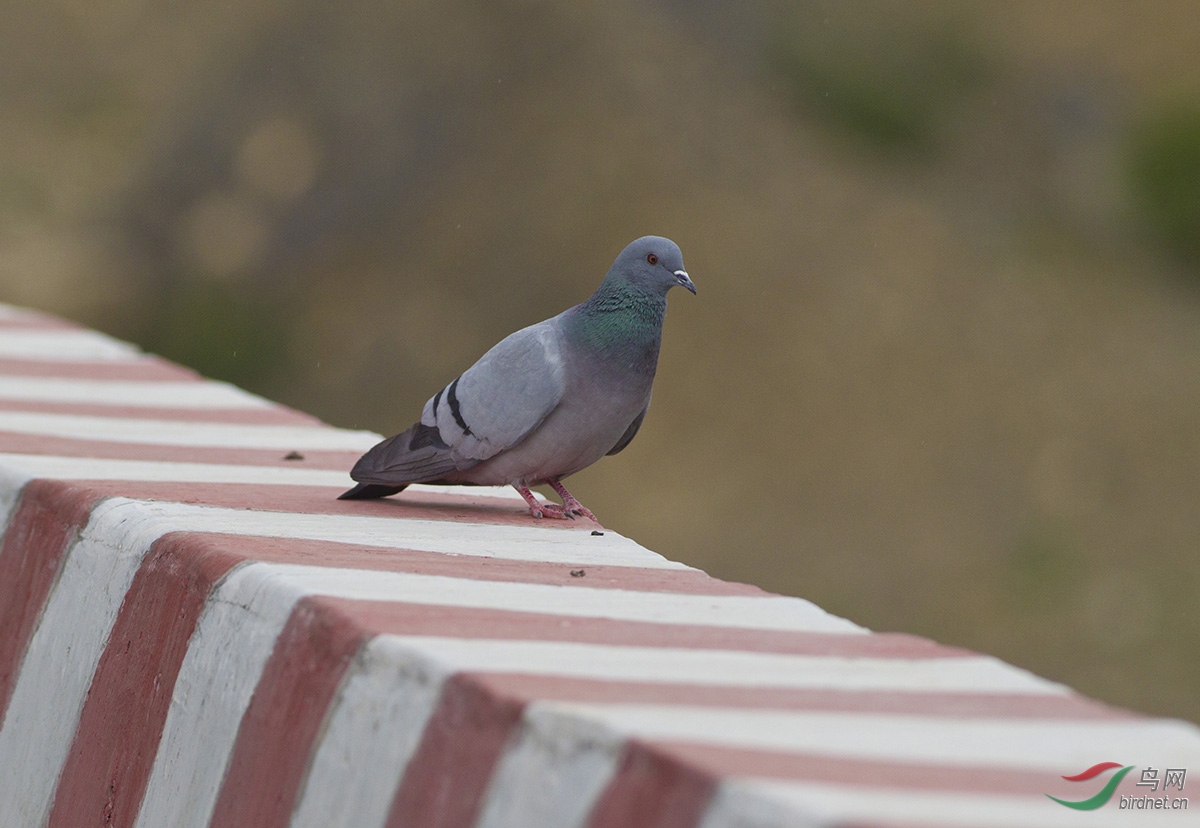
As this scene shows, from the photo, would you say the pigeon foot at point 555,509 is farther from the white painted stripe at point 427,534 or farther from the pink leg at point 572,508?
the white painted stripe at point 427,534

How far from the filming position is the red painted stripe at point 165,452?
3.04 metres

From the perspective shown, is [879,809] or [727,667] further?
[727,667]

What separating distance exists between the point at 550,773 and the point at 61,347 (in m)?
3.52

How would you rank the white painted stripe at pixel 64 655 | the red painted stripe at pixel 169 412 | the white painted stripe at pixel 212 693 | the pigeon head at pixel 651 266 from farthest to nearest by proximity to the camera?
the red painted stripe at pixel 169 412
the pigeon head at pixel 651 266
the white painted stripe at pixel 64 655
the white painted stripe at pixel 212 693

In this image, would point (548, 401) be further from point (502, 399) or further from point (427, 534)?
point (427, 534)

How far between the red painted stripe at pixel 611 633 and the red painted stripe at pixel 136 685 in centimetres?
32

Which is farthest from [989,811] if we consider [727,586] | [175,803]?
[175,803]

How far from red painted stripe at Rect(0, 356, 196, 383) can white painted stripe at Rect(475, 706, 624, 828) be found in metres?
2.93

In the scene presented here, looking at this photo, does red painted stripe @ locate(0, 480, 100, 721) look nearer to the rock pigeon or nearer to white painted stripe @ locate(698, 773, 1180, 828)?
the rock pigeon

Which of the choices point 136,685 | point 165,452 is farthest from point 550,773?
point 165,452

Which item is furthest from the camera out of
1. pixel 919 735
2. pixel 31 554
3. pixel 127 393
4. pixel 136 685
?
pixel 127 393

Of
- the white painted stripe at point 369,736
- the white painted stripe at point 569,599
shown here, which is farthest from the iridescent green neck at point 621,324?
the white painted stripe at point 369,736

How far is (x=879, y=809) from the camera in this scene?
1205mm

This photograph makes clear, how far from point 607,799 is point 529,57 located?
10.5 m
